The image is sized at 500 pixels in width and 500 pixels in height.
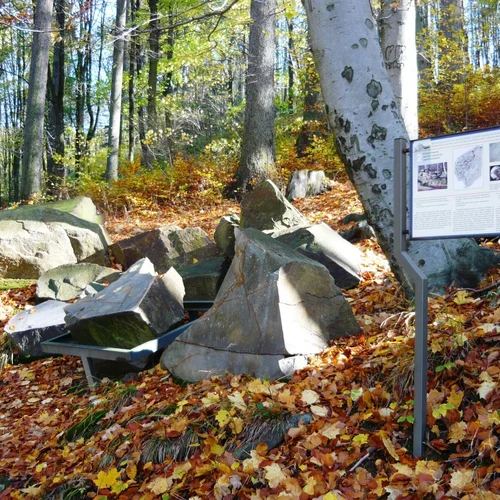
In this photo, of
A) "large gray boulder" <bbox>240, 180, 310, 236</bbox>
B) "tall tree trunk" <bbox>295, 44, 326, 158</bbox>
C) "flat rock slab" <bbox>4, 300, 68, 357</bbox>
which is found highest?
"tall tree trunk" <bbox>295, 44, 326, 158</bbox>

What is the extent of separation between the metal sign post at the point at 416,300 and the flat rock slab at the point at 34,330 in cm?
451

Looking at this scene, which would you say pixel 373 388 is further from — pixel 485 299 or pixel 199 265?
pixel 199 265

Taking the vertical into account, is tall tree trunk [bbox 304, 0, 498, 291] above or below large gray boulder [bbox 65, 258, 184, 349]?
above

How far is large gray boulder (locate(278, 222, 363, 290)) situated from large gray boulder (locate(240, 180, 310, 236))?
827 millimetres

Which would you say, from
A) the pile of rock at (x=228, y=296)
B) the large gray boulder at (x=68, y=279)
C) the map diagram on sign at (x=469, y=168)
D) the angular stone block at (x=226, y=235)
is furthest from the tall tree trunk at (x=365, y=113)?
the large gray boulder at (x=68, y=279)

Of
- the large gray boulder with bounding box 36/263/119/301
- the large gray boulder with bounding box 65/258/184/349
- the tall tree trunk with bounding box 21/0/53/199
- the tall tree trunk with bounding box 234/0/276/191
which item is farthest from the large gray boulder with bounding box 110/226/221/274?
the tall tree trunk with bounding box 21/0/53/199

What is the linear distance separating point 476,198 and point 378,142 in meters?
2.19

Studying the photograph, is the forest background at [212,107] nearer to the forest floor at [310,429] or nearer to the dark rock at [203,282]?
the dark rock at [203,282]

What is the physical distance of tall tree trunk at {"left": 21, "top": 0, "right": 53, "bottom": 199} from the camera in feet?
42.1

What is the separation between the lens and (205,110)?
71.2 feet

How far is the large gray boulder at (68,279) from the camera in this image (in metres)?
7.59

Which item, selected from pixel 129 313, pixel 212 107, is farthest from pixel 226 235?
pixel 212 107

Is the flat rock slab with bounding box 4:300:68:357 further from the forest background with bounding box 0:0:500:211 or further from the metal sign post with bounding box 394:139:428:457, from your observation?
the forest background with bounding box 0:0:500:211

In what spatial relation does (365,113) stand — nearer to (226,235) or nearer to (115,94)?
(226,235)
